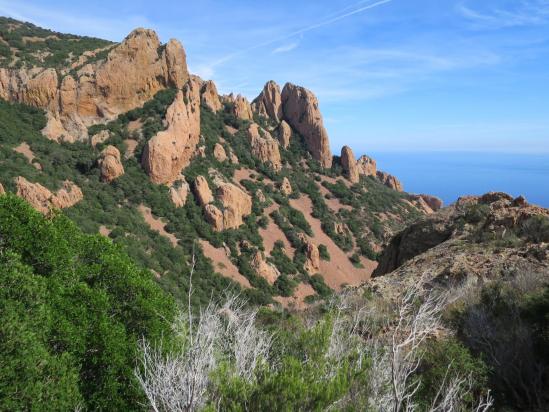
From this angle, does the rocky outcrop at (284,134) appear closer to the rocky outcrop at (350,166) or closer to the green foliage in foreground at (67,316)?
the rocky outcrop at (350,166)

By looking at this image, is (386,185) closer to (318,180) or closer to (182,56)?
(318,180)

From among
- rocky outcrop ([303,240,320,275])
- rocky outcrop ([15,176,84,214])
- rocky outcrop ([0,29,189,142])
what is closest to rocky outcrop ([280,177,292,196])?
rocky outcrop ([303,240,320,275])

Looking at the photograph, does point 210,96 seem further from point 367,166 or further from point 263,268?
point 367,166

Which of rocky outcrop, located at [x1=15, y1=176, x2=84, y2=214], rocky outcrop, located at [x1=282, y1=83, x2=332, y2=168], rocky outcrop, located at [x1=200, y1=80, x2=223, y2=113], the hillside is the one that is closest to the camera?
rocky outcrop, located at [x1=15, y1=176, x2=84, y2=214]

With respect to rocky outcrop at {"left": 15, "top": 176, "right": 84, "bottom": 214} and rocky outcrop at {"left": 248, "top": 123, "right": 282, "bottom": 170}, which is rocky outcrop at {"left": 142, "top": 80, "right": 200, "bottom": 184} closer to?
rocky outcrop at {"left": 15, "top": 176, "right": 84, "bottom": 214}

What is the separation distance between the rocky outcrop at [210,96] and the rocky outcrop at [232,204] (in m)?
17.8

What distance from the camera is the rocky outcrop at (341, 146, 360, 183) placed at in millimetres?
62031

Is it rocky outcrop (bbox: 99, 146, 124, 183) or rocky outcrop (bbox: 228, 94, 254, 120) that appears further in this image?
rocky outcrop (bbox: 228, 94, 254, 120)

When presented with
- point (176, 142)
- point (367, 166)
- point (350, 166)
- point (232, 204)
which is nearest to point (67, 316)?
point (232, 204)

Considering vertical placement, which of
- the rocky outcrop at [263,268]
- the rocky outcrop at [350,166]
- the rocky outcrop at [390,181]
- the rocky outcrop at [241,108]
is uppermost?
the rocky outcrop at [241,108]

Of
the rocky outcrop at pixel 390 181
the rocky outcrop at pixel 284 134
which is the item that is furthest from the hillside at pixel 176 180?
the rocky outcrop at pixel 390 181

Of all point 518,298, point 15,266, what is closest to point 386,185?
point 518,298

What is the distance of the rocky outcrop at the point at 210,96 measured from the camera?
55.7 m

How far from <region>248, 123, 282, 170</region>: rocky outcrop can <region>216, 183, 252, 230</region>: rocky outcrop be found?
1152 cm
